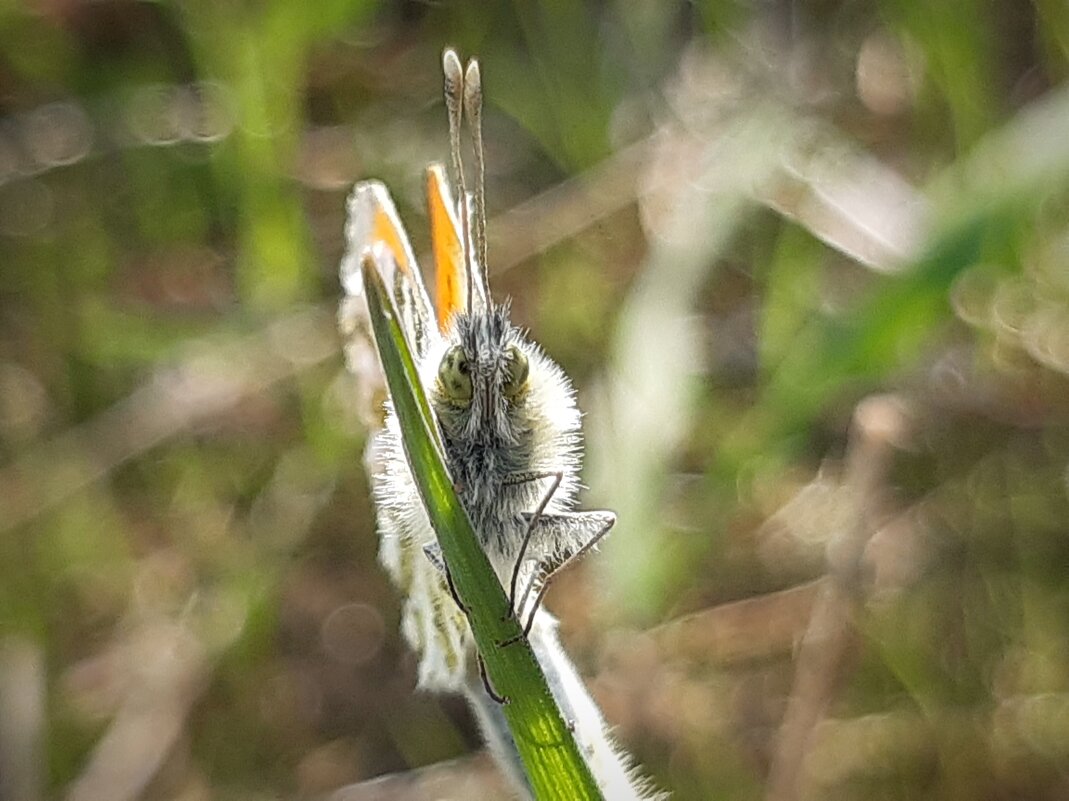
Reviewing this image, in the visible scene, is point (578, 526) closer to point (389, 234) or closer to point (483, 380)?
point (483, 380)

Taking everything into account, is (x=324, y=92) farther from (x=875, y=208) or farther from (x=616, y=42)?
(x=875, y=208)

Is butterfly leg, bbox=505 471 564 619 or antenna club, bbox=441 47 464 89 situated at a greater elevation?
antenna club, bbox=441 47 464 89

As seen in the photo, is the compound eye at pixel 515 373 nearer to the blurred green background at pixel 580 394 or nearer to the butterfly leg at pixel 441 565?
the butterfly leg at pixel 441 565

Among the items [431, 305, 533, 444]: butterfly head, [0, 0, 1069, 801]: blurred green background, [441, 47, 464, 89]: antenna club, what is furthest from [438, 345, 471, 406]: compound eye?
[0, 0, 1069, 801]: blurred green background

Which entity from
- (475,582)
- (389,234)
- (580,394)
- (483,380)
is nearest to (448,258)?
(389,234)

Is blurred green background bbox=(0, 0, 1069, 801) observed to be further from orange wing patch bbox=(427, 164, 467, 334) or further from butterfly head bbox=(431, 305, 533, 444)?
butterfly head bbox=(431, 305, 533, 444)

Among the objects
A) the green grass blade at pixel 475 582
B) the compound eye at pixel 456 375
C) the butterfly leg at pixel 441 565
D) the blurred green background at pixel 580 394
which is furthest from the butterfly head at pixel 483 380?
the blurred green background at pixel 580 394
